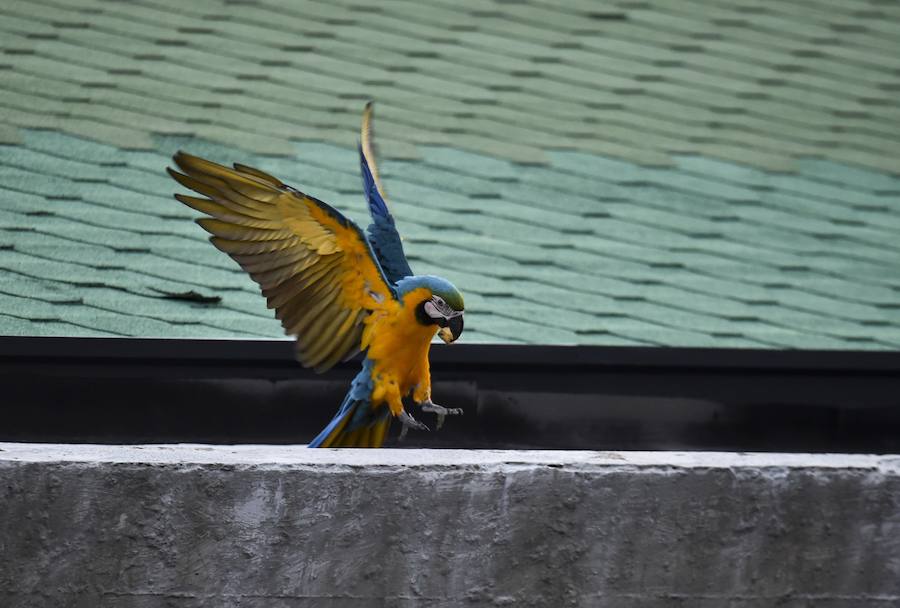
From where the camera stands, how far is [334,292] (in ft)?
9.93

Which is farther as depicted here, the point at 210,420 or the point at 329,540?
the point at 210,420

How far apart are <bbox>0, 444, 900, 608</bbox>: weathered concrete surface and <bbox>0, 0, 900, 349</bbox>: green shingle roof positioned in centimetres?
116

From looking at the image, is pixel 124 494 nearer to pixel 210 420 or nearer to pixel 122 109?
pixel 210 420

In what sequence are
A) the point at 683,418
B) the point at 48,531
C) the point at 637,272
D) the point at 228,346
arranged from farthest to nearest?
the point at 637,272 < the point at 683,418 < the point at 228,346 < the point at 48,531

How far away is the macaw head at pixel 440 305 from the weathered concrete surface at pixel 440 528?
22.5 inches

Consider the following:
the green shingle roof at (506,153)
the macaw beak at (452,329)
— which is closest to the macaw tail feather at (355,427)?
the macaw beak at (452,329)

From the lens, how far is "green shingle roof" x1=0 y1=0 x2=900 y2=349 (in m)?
3.73

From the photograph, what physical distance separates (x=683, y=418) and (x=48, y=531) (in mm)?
1949

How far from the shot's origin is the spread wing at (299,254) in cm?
291

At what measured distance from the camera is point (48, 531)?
2.25m

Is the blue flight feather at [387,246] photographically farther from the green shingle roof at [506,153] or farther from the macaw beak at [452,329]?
the green shingle roof at [506,153]

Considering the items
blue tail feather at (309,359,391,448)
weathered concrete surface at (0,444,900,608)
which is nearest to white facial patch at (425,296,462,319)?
blue tail feather at (309,359,391,448)

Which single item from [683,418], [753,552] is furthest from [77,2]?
[753,552]

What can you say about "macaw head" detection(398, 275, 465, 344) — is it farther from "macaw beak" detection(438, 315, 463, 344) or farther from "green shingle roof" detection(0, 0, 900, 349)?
"green shingle roof" detection(0, 0, 900, 349)
